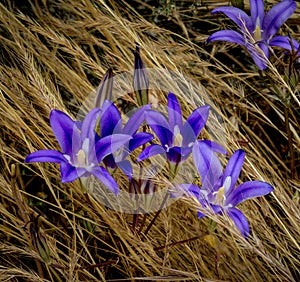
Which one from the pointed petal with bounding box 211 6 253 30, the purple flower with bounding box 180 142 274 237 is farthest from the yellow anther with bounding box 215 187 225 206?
the pointed petal with bounding box 211 6 253 30

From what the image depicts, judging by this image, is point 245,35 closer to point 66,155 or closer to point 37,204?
point 66,155

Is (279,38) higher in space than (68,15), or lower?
higher

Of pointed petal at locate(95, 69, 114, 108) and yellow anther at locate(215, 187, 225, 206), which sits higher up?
pointed petal at locate(95, 69, 114, 108)

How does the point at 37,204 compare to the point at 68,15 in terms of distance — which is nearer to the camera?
the point at 37,204

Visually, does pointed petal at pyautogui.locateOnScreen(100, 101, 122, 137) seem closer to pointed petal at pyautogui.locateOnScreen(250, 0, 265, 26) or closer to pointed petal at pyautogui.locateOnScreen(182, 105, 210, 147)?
pointed petal at pyautogui.locateOnScreen(182, 105, 210, 147)

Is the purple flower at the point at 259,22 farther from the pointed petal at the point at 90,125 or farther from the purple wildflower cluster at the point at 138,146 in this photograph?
the pointed petal at the point at 90,125

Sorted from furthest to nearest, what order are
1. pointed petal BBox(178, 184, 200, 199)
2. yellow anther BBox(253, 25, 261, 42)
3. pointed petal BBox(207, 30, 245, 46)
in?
yellow anther BBox(253, 25, 261, 42)
pointed petal BBox(207, 30, 245, 46)
pointed petal BBox(178, 184, 200, 199)

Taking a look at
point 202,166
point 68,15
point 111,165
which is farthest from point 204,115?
point 68,15
